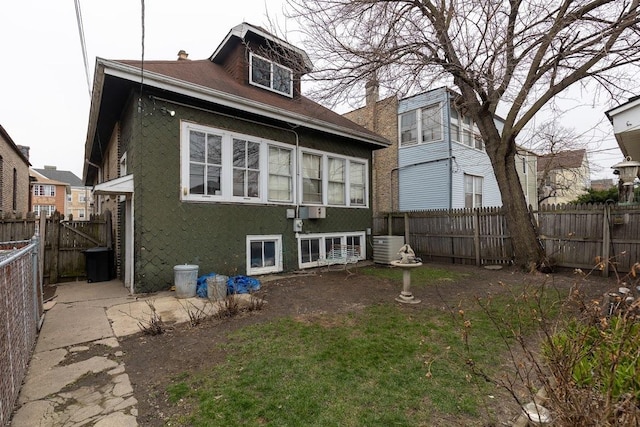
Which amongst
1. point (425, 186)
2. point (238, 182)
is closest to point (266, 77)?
point (238, 182)

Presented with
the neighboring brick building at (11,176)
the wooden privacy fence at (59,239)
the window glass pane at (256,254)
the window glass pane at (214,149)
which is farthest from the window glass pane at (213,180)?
the neighboring brick building at (11,176)

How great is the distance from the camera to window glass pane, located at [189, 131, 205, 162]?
6.53 meters

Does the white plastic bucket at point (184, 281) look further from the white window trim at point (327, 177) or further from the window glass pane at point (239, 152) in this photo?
the white window trim at point (327, 177)

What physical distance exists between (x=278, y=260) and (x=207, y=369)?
4.94 meters

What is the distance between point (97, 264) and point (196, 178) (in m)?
3.42

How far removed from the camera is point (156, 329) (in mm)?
3871

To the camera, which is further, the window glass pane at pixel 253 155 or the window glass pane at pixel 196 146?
the window glass pane at pixel 253 155

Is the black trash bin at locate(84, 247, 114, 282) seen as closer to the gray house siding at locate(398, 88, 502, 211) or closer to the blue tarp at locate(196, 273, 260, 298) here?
the blue tarp at locate(196, 273, 260, 298)

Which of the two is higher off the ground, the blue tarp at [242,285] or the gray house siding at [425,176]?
the gray house siding at [425,176]

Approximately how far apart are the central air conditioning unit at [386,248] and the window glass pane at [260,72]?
6006mm

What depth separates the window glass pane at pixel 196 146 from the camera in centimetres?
653

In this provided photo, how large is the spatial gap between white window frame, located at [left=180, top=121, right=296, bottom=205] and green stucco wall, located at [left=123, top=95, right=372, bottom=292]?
0.11 meters

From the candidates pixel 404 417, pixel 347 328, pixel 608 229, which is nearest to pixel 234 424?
pixel 404 417

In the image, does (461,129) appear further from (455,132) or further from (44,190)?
(44,190)
